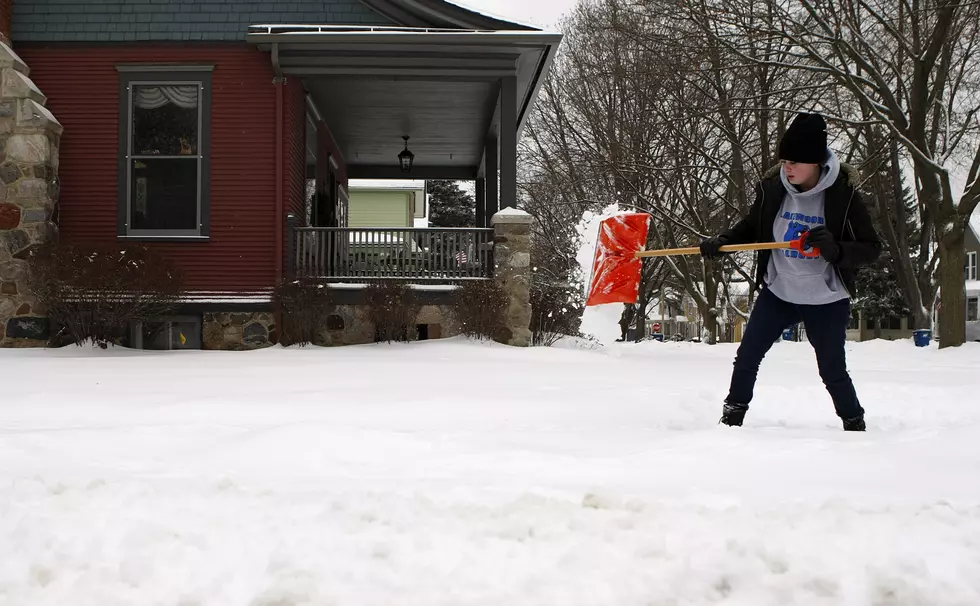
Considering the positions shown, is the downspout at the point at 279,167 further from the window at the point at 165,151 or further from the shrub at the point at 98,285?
the shrub at the point at 98,285

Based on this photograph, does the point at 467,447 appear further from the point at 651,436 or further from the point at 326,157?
the point at 326,157

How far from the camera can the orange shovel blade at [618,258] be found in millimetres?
6879

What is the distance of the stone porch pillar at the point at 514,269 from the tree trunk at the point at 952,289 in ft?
25.5

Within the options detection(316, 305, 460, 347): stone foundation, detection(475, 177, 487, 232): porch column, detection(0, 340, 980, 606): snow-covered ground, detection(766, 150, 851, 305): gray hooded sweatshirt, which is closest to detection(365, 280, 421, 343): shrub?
detection(316, 305, 460, 347): stone foundation

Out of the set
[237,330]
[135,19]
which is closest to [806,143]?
[237,330]

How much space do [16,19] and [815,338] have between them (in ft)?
38.1

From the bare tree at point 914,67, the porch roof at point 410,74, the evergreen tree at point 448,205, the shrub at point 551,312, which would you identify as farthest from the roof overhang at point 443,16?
the evergreen tree at point 448,205

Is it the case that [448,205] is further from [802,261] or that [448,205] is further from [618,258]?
[802,261]

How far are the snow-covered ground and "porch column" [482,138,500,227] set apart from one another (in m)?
9.88

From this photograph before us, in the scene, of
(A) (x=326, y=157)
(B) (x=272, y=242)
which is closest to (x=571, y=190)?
(A) (x=326, y=157)

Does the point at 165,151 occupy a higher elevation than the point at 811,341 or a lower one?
higher

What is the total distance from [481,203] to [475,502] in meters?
16.6

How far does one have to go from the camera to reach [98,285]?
1021 centimetres

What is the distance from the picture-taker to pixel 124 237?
1162 cm
